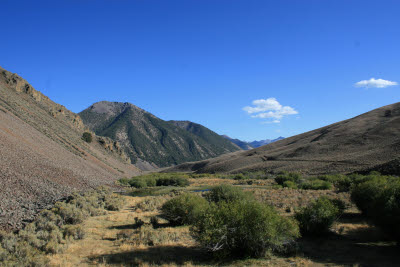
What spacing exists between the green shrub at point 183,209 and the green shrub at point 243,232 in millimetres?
5173

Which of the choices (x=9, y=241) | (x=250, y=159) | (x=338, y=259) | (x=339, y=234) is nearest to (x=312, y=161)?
(x=250, y=159)

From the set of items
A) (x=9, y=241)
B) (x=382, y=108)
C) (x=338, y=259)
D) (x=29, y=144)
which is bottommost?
(x=338, y=259)

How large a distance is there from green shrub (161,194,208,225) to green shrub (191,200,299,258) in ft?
17.0

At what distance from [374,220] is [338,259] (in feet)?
12.7

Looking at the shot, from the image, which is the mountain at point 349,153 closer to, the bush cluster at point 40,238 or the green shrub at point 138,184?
the green shrub at point 138,184

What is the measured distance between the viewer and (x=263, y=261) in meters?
11.5

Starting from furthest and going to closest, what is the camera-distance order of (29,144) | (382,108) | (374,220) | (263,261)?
(382,108) → (29,144) → (374,220) → (263,261)

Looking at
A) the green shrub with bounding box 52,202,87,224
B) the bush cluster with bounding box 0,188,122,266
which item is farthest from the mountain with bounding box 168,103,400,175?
the bush cluster with bounding box 0,188,122,266

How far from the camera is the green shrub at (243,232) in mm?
11734

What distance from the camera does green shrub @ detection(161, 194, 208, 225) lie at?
17.8 metres

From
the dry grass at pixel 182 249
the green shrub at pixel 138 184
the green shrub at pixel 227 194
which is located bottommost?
the dry grass at pixel 182 249

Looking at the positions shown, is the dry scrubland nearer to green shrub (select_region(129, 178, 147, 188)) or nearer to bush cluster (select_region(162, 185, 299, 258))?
bush cluster (select_region(162, 185, 299, 258))

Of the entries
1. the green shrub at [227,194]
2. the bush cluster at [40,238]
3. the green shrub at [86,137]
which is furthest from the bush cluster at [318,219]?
the green shrub at [86,137]

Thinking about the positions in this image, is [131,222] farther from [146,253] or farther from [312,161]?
[312,161]
